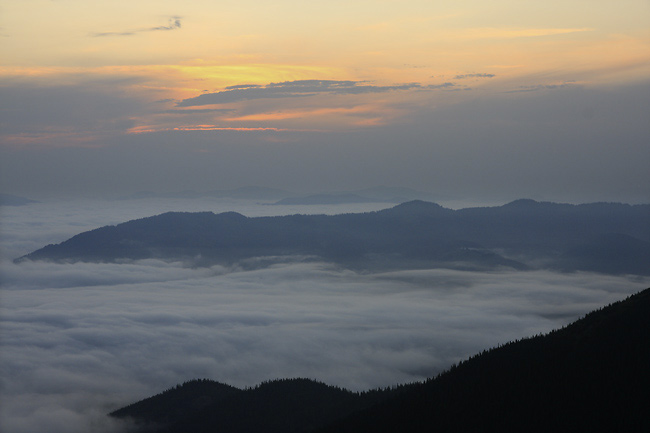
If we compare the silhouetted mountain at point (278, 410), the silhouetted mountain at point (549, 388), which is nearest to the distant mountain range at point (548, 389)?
the silhouetted mountain at point (549, 388)

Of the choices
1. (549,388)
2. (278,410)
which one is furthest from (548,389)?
(278,410)

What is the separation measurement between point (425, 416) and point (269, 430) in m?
58.3

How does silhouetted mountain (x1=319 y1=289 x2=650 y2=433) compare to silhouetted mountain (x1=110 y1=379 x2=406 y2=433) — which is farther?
silhouetted mountain (x1=110 y1=379 x2=406 y2=433)

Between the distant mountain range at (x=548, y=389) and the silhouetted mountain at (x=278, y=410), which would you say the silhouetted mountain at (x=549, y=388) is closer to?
the distant mountain range at (x=548, y=389)

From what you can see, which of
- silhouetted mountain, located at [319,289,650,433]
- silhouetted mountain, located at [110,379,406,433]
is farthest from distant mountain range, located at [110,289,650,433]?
silhouetted mountain, located at [110,379,406,433]

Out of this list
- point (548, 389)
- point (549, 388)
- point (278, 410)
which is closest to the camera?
point (548, 389)

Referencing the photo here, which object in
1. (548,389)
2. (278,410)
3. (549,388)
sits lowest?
(278,410)

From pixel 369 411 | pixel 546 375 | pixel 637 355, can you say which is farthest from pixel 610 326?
pixel 369 411

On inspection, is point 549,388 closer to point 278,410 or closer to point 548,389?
point 548,389

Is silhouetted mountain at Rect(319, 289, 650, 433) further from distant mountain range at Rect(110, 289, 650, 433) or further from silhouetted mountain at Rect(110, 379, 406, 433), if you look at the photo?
silhouetted mountain at Rect(110, 379, 406, 433)

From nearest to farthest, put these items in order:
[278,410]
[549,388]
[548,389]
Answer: [548,389], [549,388], [278,410]

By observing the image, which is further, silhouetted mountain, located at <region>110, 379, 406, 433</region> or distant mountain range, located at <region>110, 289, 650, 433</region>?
silhouetted mountain, located at <region>110, 379, 406, 433</region>

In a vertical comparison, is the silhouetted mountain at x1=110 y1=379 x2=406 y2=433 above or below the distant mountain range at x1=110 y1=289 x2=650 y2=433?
below

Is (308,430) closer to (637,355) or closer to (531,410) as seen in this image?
(531,410)
